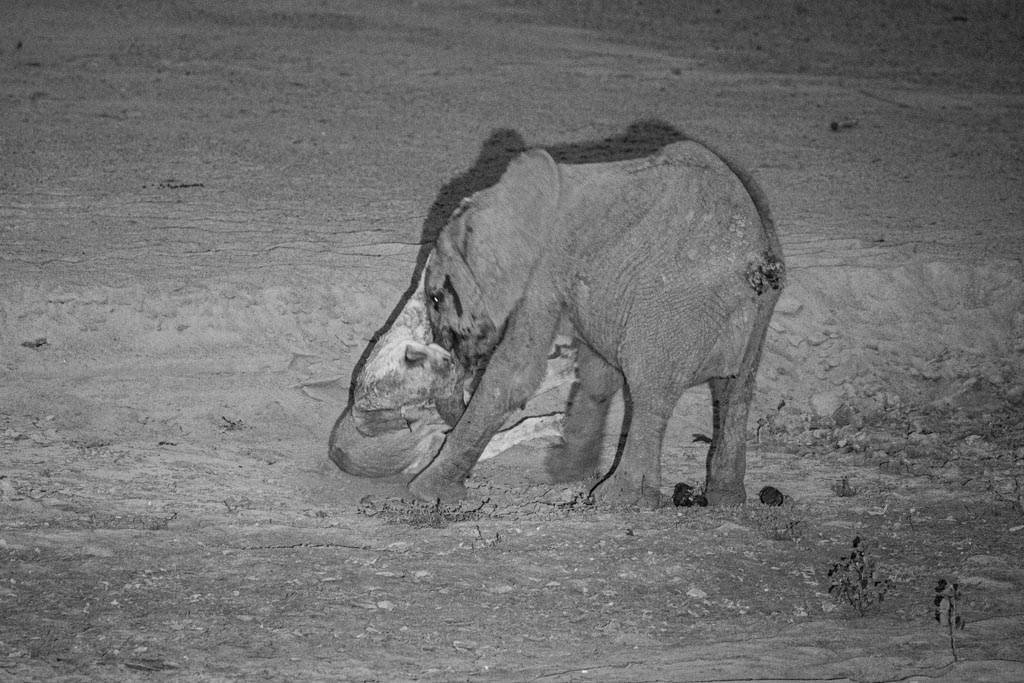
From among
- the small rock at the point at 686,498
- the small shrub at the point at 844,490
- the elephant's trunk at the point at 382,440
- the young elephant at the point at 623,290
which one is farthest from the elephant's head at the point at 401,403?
the small shrub at the point at 844,490

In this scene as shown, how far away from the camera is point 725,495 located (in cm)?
587

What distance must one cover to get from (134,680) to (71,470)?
7.13 ft

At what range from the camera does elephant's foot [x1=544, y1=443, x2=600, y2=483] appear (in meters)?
6.47

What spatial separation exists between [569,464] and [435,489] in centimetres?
90

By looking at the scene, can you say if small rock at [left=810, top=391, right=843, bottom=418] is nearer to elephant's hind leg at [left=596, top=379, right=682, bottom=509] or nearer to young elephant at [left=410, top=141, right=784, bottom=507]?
young elephant at [left=410, top=141, right=784, bottom=507]

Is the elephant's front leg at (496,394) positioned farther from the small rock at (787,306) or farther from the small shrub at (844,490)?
the small rock at (787,306)

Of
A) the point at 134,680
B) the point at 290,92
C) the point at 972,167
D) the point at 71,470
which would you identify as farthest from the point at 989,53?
A: the point at 134,680

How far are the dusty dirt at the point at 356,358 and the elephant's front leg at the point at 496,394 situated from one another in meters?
0.25

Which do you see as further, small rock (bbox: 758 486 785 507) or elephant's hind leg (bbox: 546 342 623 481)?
elephant's hind leg (bbox: 546 342 623 481)

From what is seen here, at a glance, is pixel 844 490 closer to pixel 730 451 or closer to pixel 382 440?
pixel 730 451

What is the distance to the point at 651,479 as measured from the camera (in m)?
5.66

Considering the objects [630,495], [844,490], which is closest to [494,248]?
[630,495]

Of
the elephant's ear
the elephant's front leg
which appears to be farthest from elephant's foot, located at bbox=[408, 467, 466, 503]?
the elephant's ear

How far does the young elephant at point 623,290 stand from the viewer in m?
5.54
